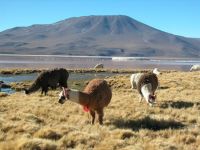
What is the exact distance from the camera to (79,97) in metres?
11.4

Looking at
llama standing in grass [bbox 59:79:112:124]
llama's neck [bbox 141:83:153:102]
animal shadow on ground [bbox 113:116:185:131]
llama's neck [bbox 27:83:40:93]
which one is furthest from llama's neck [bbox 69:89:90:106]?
llama's neck [bbox 27:83:40:93]

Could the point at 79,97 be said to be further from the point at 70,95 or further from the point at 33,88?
the point at 33,88

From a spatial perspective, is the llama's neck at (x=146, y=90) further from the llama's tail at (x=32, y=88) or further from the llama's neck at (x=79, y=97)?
the llama's tail at (x=32, y=88)

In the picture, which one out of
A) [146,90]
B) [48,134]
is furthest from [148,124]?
[48,134]

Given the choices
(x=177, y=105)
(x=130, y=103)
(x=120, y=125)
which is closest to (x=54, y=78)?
(x=130, y=103)

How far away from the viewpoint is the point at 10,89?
2512 centimetres

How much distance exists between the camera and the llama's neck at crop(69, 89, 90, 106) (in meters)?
11.4

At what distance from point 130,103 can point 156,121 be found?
14.4ft

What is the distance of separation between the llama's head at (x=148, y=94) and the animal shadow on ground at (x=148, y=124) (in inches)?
71.6

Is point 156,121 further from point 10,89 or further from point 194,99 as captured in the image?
point 10,89

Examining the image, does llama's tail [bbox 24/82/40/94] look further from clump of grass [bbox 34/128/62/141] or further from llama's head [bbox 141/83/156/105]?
clump of grass [bbox 34/128/62/141]

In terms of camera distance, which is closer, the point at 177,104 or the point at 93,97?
the point at 93,97

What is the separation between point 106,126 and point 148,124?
1417 millimetres

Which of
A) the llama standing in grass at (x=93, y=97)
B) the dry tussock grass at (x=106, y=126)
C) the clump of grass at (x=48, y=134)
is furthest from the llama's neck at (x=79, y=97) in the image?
the clump of grass at (x=48, y=134)
